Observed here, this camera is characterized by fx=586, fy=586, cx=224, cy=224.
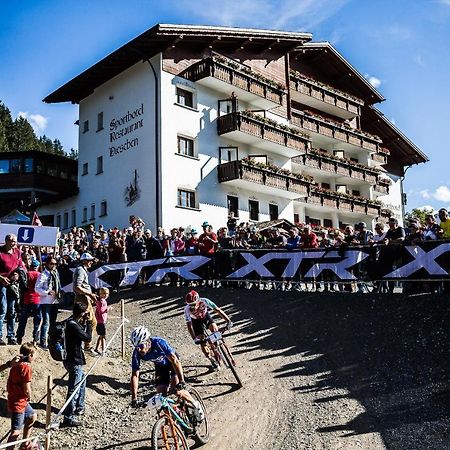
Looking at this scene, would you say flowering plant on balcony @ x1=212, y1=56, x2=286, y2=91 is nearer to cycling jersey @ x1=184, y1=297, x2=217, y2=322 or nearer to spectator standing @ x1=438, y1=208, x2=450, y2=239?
spectator standing @ x1=438, y1=208, x2=450, y2=239

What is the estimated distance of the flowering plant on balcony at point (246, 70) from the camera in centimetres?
3275

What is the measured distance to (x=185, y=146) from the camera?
3180 centimetres

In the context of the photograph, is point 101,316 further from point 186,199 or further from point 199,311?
point 186,199

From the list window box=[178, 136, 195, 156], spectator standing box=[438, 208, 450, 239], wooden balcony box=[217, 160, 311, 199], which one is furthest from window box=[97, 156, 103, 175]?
spectator standing box=[438, 208, 450, 239]

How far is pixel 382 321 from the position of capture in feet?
46.7

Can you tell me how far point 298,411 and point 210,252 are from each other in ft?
32.0

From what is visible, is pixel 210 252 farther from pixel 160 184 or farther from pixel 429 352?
pixel 160 184

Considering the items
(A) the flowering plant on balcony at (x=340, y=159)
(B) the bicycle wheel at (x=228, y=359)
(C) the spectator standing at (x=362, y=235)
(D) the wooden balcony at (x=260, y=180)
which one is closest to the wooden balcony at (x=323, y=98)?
(A) the flowering plant on balcony at (x=340, y=159)

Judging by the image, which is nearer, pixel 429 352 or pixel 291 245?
pixel 429 352

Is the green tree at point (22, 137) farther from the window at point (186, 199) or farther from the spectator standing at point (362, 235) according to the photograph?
the spectator standing at point (362, 235)

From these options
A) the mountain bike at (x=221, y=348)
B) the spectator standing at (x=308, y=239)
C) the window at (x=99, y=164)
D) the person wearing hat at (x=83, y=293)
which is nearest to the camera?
the mountain bike at (x=221, y=348)

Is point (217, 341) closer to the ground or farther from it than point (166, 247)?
closer to the ground

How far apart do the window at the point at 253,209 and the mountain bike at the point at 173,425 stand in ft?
83.5

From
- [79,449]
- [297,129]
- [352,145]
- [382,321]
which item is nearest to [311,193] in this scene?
[297,129]
